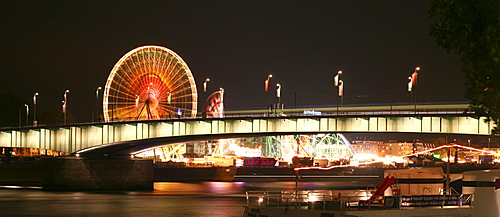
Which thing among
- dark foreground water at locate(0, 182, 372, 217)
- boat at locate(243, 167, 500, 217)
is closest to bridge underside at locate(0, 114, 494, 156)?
dark foreground water at locate(0, 182, 372, 217)

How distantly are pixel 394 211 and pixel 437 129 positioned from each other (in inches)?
1559

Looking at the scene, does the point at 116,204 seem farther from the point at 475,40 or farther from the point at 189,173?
the point at 189,173

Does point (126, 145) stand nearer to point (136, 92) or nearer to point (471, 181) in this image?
point (136, 92)

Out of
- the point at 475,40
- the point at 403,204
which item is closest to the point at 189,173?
the point at 403,204

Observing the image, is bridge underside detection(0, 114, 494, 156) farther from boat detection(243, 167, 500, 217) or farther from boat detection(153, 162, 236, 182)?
boat detection(153, 162, 236, 182)

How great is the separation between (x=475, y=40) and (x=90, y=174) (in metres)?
76.0

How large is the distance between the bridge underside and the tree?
42.9 meters

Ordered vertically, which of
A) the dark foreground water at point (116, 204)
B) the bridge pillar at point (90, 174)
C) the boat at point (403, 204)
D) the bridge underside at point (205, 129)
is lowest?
the dark foreground water at point (116, 204)

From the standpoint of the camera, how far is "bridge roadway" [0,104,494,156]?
74.2m

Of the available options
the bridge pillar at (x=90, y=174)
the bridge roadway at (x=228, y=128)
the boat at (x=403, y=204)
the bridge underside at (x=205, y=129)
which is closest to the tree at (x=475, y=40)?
the boat at (x=403, y=204)

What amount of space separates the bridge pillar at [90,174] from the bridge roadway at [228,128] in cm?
280

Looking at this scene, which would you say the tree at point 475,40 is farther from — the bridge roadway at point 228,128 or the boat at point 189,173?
the boat at point 189,173

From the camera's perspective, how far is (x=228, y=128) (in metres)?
86.6

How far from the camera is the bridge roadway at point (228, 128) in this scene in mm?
74250
